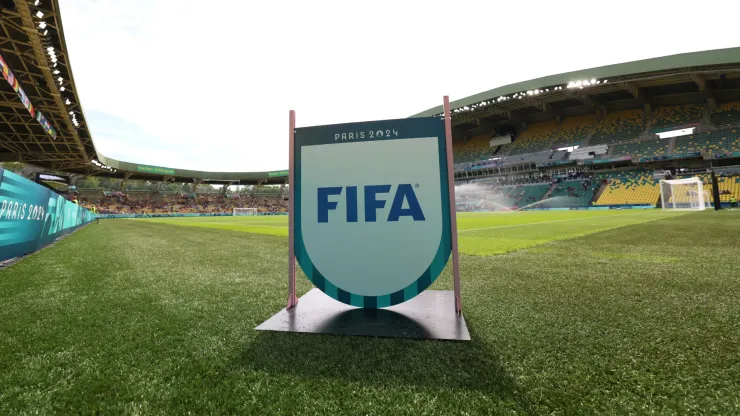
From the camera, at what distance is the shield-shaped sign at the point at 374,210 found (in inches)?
75.9

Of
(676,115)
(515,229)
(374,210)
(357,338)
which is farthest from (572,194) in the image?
(357,338)

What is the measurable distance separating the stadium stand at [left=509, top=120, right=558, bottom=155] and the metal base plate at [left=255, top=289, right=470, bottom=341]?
143 feet

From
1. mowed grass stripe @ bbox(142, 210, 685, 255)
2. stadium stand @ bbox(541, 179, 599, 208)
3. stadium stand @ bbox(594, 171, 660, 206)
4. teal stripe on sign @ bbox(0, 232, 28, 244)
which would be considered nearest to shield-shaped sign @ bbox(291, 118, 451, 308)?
mowed grass stripe @ bbox(142, 210, 685, 255)

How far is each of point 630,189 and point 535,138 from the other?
45.8 ft

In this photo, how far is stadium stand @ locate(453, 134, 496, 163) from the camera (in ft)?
146

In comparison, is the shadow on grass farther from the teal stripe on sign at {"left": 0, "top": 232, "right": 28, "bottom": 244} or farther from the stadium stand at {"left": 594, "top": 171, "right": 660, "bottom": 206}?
the stadium stand at {"left": 594, "top": 171, "right": 660, "bottom": 206}

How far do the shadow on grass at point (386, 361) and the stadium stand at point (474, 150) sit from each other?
46281 mm

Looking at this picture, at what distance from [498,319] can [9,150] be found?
108ft

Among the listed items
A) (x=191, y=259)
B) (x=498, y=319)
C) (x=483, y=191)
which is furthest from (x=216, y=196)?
(x=498, y=319)

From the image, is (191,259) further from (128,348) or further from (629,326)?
(629,326)

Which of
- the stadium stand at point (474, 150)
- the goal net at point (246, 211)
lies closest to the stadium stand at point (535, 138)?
the stadium stand at point (474, 150)

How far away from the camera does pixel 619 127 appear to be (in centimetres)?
3434

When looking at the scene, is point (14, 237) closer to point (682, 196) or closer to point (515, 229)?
point (515, 229)

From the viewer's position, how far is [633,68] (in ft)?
83.4
